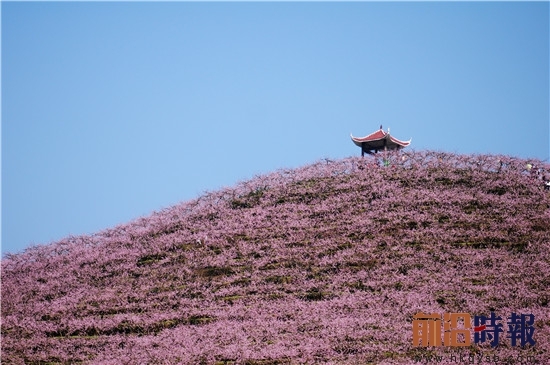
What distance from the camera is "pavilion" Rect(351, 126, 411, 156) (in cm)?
2761

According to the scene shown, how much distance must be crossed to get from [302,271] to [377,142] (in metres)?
11.3

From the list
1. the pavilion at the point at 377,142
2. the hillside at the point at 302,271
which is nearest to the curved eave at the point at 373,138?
the pavilion at the point at 377,142

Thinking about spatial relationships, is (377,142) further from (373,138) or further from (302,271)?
(302,271)

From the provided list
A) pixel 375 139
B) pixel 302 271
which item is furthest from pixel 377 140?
pixel 302 271

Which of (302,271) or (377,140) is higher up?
(377,140)

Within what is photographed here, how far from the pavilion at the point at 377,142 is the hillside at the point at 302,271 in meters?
4.17

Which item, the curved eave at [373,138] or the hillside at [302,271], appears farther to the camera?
the curved eave at [373,138]

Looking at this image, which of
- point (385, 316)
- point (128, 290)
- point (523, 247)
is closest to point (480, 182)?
point (523, 247)

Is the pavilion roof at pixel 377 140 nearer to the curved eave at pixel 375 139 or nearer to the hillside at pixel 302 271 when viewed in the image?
the curved eave at pixel 375 139

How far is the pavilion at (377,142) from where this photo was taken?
2761cm

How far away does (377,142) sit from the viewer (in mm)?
27828

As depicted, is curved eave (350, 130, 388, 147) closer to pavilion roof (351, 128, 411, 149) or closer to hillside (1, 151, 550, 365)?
pavilion roof (351, 128, 411, 149)

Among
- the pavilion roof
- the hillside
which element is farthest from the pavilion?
the hillside

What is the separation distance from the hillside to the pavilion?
4169 mm
